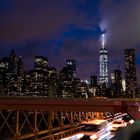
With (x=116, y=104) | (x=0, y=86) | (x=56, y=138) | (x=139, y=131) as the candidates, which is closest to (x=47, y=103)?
(x=116, y=104)

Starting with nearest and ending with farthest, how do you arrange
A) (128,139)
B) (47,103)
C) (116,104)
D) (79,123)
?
1. (128,139)
2. (116,104)
3. (47,103)
4. (79,123)

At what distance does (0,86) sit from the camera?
76.7 ft

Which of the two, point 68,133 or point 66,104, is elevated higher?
point 66,104

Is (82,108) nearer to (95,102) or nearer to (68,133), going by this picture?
(95,102)

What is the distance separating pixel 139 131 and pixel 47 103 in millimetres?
13877

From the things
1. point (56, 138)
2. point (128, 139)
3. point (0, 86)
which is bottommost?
point (56, 138)

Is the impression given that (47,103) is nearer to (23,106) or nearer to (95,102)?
(23,106)

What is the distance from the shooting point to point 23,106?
16.2m

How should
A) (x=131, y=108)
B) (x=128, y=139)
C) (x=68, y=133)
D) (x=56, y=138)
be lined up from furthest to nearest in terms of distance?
(x=68, y=133) < (x=56, y=138) < (x=131, y=108) < (x=128, y=139)

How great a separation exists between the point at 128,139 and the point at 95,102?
44.6 feet

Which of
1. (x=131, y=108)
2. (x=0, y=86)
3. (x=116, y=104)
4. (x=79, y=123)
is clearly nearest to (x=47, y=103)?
(x=116, y=104)

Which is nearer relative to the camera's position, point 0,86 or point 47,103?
point 47,103

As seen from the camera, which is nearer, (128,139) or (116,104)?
(128,139)

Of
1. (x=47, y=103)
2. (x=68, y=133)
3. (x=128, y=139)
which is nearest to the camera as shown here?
(x=128, y=139)
